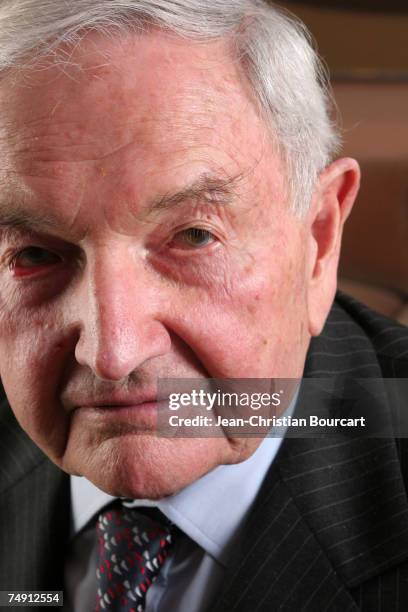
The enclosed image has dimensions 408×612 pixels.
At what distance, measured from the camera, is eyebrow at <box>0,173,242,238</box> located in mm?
768

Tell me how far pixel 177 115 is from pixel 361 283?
3.15 ft

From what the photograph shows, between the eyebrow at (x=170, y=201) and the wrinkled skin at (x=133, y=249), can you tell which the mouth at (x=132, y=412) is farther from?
the eyebrow at (x=170, y=201)

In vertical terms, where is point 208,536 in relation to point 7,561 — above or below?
above

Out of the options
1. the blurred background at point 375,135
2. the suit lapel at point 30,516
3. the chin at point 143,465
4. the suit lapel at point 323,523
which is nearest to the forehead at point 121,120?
the chin at point 143,465

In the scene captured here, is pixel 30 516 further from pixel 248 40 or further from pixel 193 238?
pixel 248 40

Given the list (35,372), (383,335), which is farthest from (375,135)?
(35,372)

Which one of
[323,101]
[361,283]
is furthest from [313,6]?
[323,101]

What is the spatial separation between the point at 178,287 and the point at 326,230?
25 cm

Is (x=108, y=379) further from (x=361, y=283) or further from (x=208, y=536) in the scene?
(x=361, y=283)

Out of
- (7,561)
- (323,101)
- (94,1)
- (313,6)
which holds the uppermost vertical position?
(94,1)

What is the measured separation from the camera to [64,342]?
2.63 feet

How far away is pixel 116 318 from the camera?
29.0 inches

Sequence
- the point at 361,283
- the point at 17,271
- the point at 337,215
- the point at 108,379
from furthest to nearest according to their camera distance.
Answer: the point at 361,283, the point at 337,215, the point at 17,271, the point at 108,379

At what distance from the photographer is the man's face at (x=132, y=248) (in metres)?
0.76
